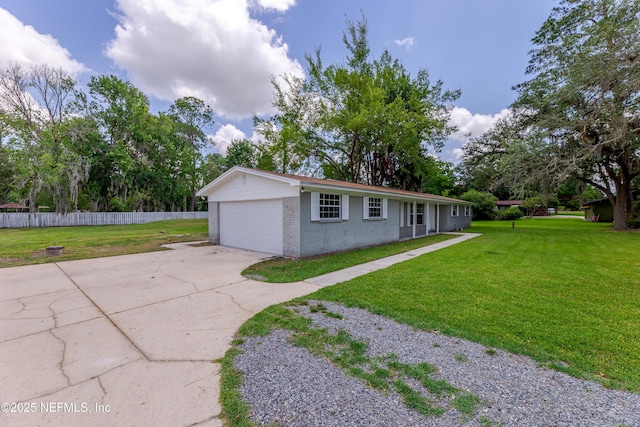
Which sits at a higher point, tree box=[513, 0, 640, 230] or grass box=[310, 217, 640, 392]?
tree box=[513, 0, 640, 230]

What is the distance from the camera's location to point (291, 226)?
829 centimetres

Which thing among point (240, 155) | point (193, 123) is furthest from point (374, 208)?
point (193, 123)

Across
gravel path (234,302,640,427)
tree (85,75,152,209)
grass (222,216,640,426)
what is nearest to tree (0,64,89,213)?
tree (85,75,152,209)

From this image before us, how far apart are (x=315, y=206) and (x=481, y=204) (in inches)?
1165

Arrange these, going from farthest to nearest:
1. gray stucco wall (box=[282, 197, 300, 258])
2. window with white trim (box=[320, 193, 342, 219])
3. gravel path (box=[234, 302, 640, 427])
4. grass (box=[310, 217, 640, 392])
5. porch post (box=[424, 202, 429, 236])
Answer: porch post (box=[424, 202, 429, 236]) < window with white trim (box=[320, 193, 342, 219]) < gray stucco wall (box=[282, 197, 300, 258]) < grass (box=[310, 217, 640, 392]) < gravel path (box=[234, 302, 640, 427])

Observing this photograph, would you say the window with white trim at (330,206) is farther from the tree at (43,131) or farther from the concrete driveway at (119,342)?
the tree at (43,131)

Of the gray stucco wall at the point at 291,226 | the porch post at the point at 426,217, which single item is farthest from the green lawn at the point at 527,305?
the porch post at the point at 426,217

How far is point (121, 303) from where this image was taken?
445 centimetres

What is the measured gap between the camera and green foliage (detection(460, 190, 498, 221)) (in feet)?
100.0

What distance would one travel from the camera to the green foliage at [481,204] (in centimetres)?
3047

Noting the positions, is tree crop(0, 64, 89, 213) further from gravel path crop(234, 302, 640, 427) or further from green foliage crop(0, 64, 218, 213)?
gravel path crop(234, 302, 640, 427)

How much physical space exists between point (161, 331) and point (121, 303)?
1664 mm

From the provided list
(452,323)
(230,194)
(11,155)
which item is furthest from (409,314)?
(11,155)

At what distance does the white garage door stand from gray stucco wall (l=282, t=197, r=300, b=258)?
1.16 feet
